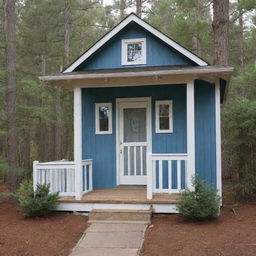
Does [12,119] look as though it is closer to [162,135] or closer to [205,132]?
[162,135]

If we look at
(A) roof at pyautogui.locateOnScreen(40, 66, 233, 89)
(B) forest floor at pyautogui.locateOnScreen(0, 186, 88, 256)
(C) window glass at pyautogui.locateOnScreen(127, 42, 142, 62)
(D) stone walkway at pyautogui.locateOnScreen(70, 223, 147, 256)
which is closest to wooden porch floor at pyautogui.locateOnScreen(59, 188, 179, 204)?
(B) forest floor at pyautogui.locateOnScreen(0, 186, 88, 256)

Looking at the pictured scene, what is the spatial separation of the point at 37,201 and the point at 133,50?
4.08 meters

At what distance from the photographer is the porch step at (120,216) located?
6.95 metres

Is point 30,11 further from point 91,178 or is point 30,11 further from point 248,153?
point 248,153

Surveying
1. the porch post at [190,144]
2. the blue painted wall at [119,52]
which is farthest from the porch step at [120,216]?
the blue painted wall at [119,52]

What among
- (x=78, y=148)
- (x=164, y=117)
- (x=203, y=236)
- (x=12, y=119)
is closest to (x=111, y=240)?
(x=203, y=236)

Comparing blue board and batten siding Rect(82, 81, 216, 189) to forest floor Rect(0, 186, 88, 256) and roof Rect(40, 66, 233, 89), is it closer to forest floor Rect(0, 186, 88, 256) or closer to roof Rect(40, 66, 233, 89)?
roof Rect(40, 66, 233, 89)

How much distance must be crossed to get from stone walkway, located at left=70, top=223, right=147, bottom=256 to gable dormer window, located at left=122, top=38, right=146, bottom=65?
3815 mm

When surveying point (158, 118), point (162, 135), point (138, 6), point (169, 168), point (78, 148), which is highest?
point (138, 6)

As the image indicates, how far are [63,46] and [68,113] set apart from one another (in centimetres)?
551

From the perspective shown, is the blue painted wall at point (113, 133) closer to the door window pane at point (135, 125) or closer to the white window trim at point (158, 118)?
the white window trim at point (158, 118)

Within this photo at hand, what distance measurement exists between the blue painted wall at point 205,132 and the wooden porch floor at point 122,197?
3.36 ft

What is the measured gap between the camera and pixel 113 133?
8844 mm

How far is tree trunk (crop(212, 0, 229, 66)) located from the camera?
37.2ft
